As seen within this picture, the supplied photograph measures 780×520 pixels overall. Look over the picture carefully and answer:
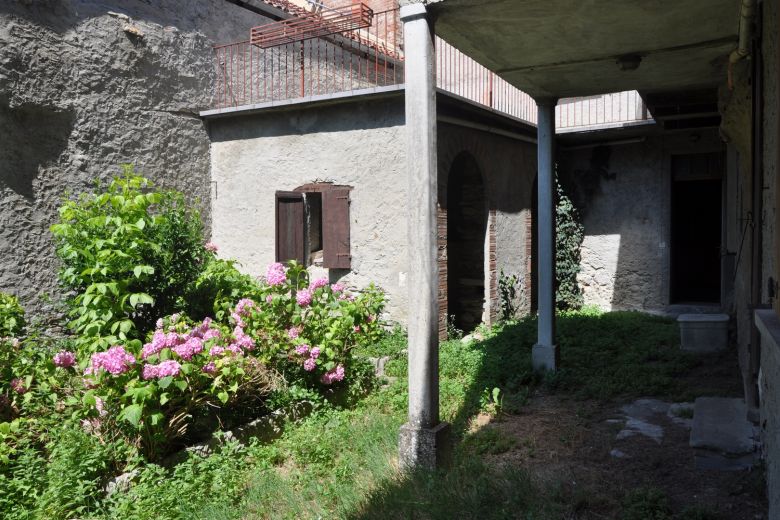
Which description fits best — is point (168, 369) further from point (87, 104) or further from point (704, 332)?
point (704, 332)

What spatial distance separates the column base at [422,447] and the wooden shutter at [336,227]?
Answer: 173 inches

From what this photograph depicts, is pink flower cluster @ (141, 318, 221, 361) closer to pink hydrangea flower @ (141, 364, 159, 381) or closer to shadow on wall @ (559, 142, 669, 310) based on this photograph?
pink hydrangea flower @ (141, 364, 159, 381)

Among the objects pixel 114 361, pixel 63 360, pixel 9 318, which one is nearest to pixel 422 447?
pixel 114 361

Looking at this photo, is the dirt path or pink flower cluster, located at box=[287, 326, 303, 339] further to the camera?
pink flower cluster, located at box=[287, 326, 303, 339]

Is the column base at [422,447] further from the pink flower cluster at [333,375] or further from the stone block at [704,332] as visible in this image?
the stone block at [704,332]

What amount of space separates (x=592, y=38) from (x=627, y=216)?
291 inches

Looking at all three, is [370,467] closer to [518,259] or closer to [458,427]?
[458,427]

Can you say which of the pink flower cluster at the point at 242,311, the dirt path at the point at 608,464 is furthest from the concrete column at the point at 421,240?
the pink flower cluster at the point at 242,311

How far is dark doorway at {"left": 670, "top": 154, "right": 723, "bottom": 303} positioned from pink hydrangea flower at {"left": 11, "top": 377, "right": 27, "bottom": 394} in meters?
10.7

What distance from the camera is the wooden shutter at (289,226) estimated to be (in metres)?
8.84

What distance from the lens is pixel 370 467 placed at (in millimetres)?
4695

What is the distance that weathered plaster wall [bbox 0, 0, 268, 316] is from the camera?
770 cm

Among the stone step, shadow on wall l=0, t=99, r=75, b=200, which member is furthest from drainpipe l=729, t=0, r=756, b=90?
shadow on wall l=0, t=99, r=75, b=200

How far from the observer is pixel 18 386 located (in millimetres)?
5434
